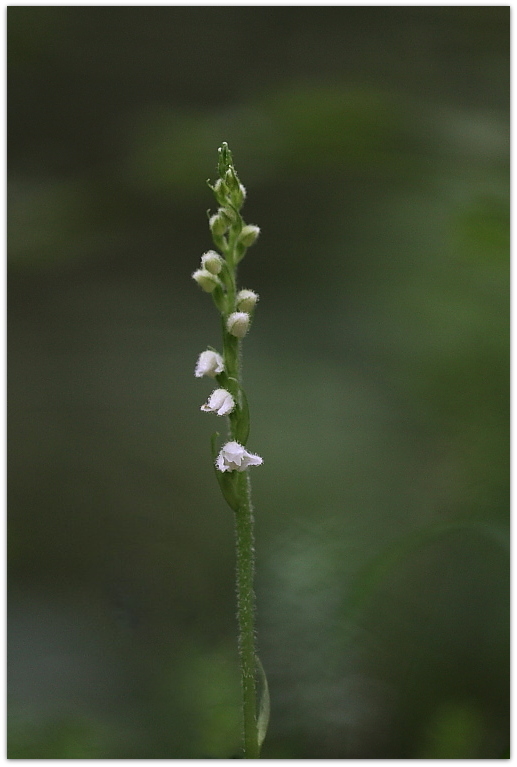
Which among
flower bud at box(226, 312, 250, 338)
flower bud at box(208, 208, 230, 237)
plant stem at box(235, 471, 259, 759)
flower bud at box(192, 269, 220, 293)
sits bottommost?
plant stem at box(235, 471, 259, 759)

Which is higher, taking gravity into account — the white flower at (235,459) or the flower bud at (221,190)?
the flower bud at (221,190)

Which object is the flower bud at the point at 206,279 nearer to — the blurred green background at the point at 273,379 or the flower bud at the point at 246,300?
the flower bud at the point at 246,300

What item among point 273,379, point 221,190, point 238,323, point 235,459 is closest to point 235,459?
point 235,459

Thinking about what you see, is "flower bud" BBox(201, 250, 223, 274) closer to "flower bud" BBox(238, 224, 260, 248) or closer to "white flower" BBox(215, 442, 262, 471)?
"flower bud" BBox(238, 224, 260, 248)

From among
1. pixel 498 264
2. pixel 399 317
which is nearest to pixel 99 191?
pixel 399 317

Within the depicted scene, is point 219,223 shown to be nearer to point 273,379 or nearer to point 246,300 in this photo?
point 246,300

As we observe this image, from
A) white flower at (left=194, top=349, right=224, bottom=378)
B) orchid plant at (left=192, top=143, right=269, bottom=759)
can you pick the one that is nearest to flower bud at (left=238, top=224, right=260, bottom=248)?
orchid plant at (left=192, top=143, right=269, bottom=759)

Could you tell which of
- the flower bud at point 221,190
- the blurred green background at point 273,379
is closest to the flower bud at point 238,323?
the flower bud at point 221,190

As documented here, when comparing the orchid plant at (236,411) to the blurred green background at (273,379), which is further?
the blurred green background at (273,379)
